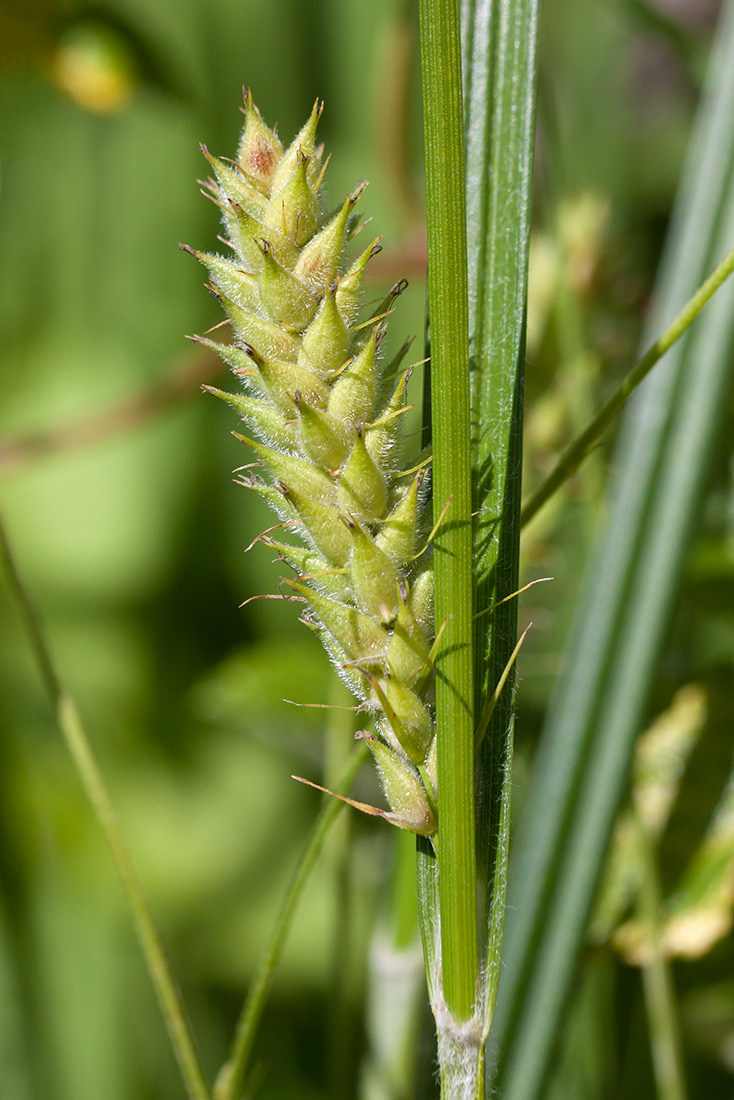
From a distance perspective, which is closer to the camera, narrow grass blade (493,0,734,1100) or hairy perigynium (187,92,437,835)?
hairy perigynium (187,92,437,835)

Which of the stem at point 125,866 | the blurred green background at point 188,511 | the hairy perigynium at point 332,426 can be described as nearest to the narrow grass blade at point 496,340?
the hairy perigynium at point 332,426

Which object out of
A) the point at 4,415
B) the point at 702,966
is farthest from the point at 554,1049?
the point at 4,415

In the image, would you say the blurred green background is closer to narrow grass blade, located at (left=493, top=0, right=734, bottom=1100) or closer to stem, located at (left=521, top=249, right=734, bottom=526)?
narrow grass blade, located at (left=493, top=0, right=734, bottom=1100)

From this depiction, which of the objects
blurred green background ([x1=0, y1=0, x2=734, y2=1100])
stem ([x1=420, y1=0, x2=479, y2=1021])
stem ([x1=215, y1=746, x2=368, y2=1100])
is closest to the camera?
stem ([x1=420, y1=0, x2=479, y2=1021])

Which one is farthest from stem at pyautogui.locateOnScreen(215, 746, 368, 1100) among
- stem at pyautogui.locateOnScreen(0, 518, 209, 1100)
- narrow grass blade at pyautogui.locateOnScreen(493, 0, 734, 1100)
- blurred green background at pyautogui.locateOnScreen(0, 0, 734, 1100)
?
blurred green background at pyautogui.locateOnScreen(0, 0, 734, 1100)

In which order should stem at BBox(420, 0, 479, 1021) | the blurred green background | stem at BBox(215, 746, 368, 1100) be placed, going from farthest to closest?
the blurred green background
stem at BBox(215, 746, 368, 1100)
stem at BBox(420, 0, 479, 1021)

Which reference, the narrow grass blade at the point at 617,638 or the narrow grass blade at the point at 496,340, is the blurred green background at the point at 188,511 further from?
the narrow grass blade at the point at 496,340

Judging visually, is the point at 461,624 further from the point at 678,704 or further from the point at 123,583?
the point at 123,583
